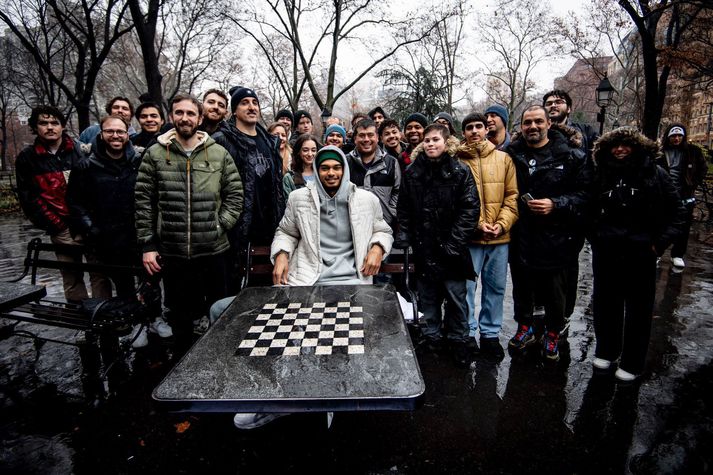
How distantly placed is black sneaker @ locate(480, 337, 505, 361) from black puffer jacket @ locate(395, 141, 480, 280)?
753 millimetres

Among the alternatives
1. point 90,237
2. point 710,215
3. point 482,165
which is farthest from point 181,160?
point 710,215

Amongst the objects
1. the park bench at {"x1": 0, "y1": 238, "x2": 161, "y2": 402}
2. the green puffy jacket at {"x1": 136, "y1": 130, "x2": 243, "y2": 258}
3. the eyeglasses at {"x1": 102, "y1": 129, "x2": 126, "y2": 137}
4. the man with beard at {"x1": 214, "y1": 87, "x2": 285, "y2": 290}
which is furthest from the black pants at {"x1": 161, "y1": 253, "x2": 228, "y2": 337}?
the eyeglasses at {"x1": 102, "y1": 129, "x2": 126, "y2": 137}

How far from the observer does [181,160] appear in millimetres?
3375

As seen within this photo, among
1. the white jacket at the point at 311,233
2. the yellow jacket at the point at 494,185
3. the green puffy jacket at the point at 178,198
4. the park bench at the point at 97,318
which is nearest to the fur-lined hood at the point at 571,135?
the yellow jacket at the point at 494,185

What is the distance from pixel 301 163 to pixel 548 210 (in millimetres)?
2706

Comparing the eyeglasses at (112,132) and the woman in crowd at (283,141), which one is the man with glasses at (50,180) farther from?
the woman in crowd at (283,141)

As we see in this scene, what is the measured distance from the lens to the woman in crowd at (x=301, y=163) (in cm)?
460

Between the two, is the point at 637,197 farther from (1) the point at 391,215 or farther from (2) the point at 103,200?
(2) the point at 103,200

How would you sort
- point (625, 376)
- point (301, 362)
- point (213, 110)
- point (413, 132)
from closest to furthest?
1. point (301, 362)
2. point (625, 376)
3. point (213, 110)
4. point (413, 132)

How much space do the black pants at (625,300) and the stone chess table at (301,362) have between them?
200 cm

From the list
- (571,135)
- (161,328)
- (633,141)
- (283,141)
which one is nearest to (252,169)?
(283,141)

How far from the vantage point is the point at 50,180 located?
14.0ft

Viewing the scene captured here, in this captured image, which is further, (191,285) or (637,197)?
(191,285)

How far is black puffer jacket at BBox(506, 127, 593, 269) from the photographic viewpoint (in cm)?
346
